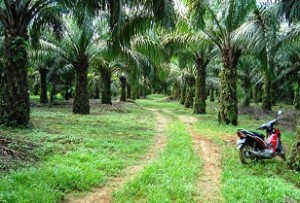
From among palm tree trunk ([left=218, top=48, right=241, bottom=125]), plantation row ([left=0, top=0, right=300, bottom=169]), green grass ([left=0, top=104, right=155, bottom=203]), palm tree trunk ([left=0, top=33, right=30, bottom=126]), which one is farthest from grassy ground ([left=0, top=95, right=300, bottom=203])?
palm tree trunk ([left=218, top=48, right=241, bottom=125])

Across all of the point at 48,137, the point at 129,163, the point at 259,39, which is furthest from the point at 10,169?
the point at 259,39

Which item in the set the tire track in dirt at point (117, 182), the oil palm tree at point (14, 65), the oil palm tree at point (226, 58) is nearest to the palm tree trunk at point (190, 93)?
the oil palm tree at point (226, 58)

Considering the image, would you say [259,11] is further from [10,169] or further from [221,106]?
[10,169]

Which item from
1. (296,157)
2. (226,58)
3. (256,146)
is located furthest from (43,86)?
(296,157)

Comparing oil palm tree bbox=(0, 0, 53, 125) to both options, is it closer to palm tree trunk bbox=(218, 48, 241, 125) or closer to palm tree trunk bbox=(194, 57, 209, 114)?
palm tree trunk bbox=(218, 48, 241, 125)

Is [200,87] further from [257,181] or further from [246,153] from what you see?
[257,181]

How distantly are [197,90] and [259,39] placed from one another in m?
12.1

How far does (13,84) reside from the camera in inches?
516

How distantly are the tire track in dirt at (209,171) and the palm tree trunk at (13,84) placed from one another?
5.92m

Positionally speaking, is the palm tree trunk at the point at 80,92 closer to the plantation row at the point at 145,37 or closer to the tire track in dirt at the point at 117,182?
the plantation row at the point at 145,37

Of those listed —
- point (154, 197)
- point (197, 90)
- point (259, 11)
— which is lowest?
point (154, 197)

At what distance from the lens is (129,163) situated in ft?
29.8

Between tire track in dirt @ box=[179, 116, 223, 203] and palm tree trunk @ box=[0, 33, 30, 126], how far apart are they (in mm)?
5917

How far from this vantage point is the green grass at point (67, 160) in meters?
6.37
